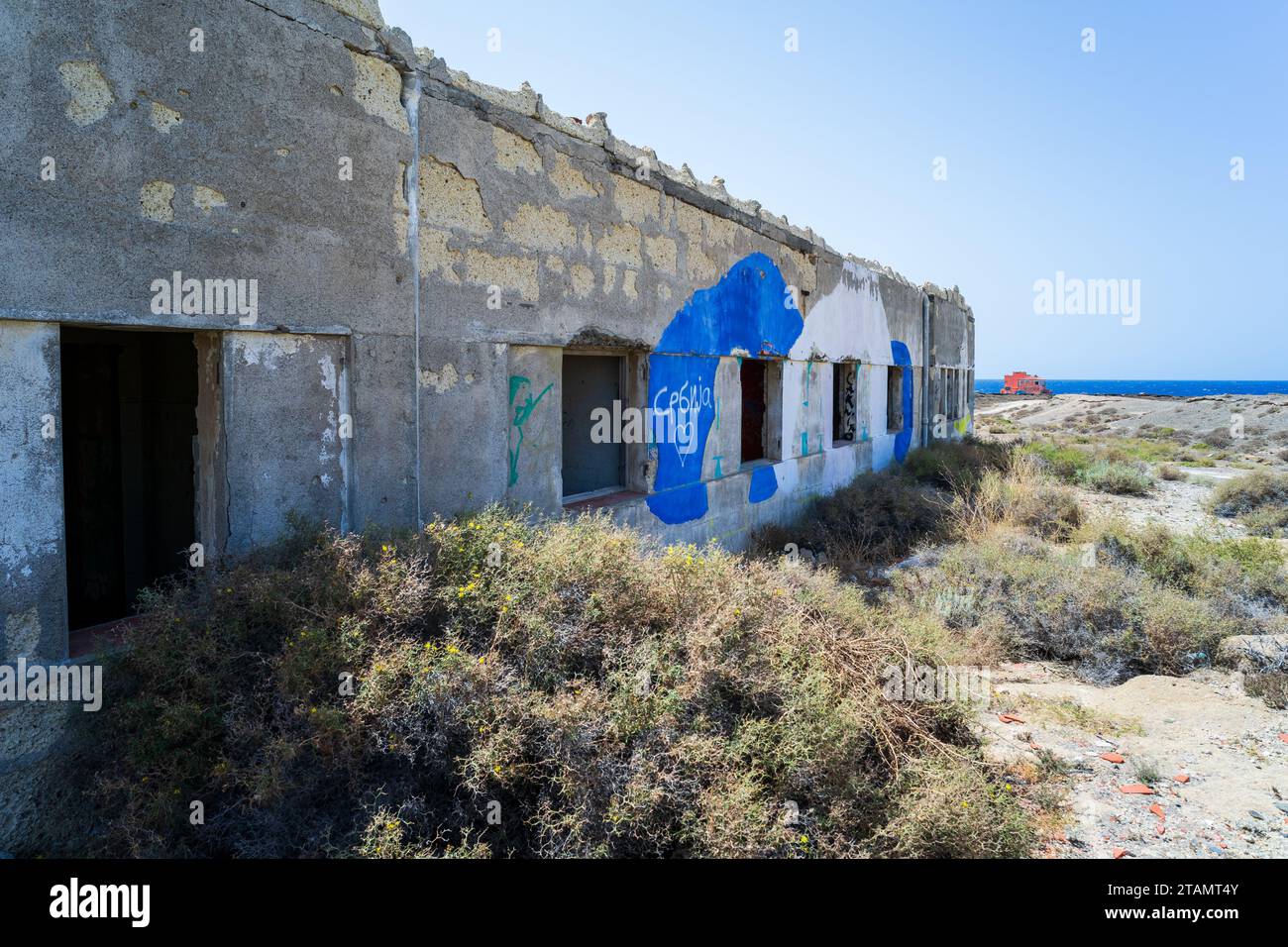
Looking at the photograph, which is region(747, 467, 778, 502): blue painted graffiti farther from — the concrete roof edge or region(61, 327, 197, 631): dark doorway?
region(61, 327, 197, 631): dark doorway

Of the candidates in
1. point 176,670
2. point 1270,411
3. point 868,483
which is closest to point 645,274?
point 176,670

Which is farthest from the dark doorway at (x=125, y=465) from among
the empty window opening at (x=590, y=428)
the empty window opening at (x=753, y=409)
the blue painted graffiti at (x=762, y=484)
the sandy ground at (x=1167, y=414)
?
the sandy ground at (x=1167, y=414)

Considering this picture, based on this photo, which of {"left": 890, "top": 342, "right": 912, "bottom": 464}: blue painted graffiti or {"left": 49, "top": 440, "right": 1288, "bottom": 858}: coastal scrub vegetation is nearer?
{"left": 49, "top": 440, "right": 1288, "bottom": 858}: coastal scrub vegetation

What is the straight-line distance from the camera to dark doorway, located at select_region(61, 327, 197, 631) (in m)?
6.02

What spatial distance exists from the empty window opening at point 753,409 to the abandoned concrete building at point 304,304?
5.25 feet

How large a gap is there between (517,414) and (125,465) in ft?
12.0

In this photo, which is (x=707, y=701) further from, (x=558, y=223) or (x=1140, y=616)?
(x=1140, y=616)

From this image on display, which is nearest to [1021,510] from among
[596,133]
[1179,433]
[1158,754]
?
[1158,754]

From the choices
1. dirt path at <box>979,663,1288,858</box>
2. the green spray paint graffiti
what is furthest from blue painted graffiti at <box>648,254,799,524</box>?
dirt path at <box>979,663,1288,858</box>

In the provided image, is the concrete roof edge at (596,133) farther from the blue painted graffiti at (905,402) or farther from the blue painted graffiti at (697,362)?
the blue painted graffiti at (905,402)

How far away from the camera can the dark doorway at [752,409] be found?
991cm

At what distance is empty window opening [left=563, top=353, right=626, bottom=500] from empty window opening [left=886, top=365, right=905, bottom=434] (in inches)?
372

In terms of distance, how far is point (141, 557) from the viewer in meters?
6.48

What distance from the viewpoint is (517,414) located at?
5.24 m
